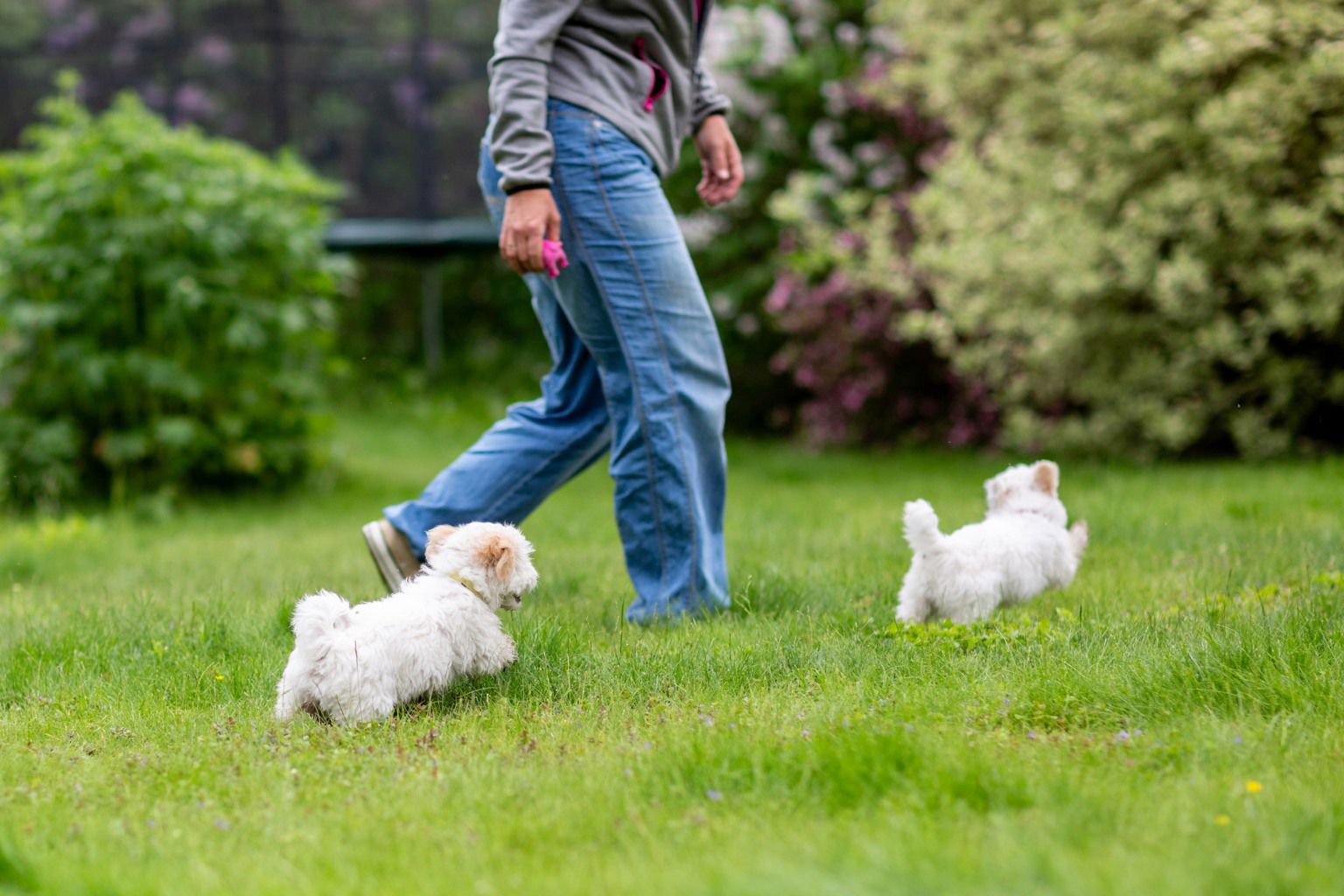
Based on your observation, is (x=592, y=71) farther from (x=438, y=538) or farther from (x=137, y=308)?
(x=137, y=308)

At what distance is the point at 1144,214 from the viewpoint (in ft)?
20.5

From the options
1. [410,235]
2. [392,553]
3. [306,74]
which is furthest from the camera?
[410,235]

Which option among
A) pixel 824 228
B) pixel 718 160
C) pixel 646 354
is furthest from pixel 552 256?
pixel 824 228

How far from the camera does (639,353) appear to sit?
3465 millimetres

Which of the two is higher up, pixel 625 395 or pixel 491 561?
pixel 625 395

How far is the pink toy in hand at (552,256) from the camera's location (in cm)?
331

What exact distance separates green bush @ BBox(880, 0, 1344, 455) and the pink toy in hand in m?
3.57

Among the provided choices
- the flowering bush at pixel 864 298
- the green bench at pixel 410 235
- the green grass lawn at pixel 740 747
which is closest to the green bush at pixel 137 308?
the green grass lawn at pixel 740 747

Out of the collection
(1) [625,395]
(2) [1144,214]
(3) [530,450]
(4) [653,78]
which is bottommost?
(3) [530,450]

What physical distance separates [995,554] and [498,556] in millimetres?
1289

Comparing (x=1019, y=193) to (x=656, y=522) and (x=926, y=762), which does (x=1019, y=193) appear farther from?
(x=926, y=762)

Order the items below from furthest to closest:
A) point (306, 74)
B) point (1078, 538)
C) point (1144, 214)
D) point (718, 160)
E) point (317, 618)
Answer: point (306, 74) → point (1144, 214) → point (718, 160) → point (1078, 538) → point (317, 618)

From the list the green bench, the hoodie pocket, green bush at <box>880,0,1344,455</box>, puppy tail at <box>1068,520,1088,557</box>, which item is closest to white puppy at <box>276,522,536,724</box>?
the hoodie pocket

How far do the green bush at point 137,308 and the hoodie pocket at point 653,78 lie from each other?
3.58 meters
